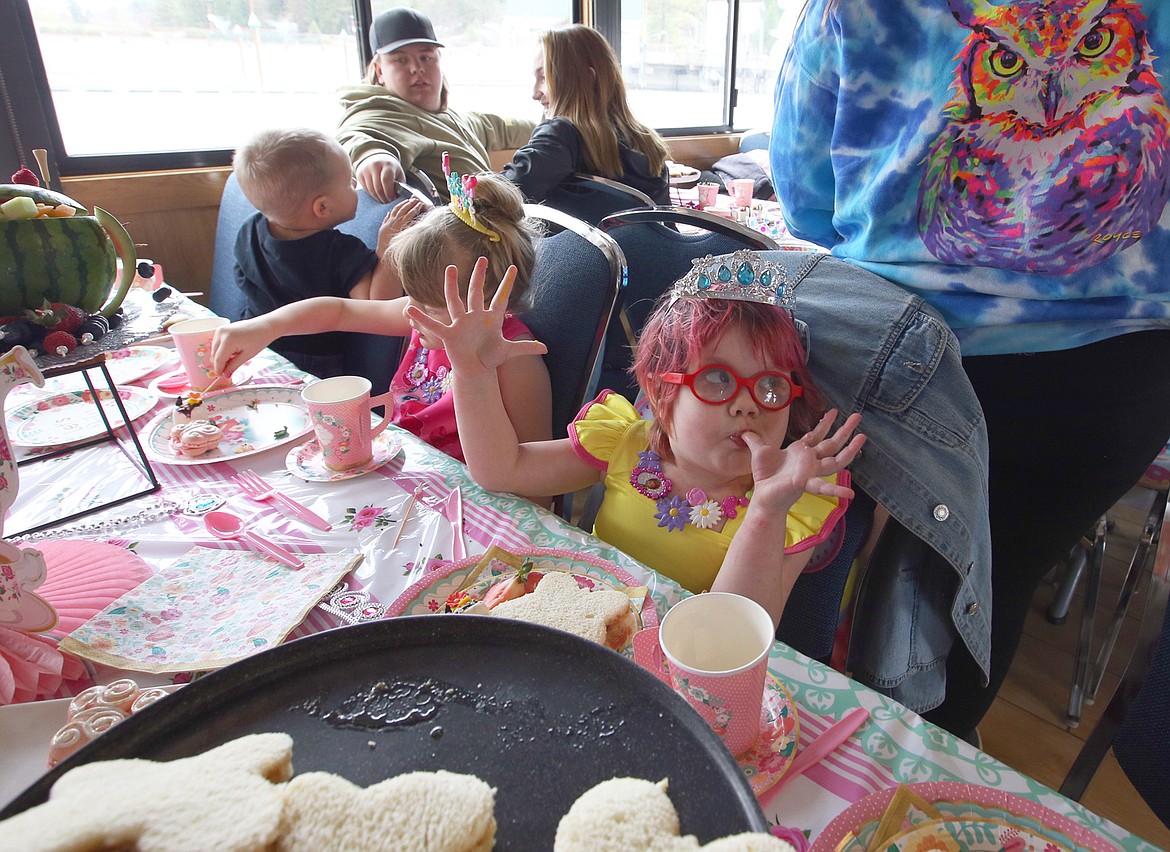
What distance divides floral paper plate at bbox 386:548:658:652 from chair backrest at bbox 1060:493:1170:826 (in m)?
0.68

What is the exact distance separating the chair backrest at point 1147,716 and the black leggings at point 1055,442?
0.11 meters

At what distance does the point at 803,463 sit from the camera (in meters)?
0.82

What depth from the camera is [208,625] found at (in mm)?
701

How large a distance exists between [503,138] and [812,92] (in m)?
3.04

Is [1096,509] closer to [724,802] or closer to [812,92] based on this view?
[812,92]

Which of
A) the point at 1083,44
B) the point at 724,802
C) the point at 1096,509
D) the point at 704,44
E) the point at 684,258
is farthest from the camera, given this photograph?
the point at 704,44

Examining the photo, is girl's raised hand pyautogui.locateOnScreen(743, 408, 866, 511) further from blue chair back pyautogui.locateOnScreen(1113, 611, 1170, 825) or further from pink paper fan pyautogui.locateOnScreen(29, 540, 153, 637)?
pink paper fan pyautogui.locateOnScreen(29, 540, 153, 637)

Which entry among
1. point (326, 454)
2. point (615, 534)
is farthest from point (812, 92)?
point (326, 454)

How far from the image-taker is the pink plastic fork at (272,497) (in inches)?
35.7

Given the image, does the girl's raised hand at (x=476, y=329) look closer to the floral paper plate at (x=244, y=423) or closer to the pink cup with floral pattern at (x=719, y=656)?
the floral paper plate at (x=244, y=423)

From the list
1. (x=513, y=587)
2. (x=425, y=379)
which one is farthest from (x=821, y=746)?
(x=425, y=379)

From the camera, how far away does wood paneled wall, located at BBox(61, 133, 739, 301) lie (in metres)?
2.68

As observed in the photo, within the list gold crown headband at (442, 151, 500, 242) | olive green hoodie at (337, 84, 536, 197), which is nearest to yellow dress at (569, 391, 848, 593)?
gold crown headband at (442, 151, 500, 242)

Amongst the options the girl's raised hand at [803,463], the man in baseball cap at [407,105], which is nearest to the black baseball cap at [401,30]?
the man in baseball cap at [407,105]
